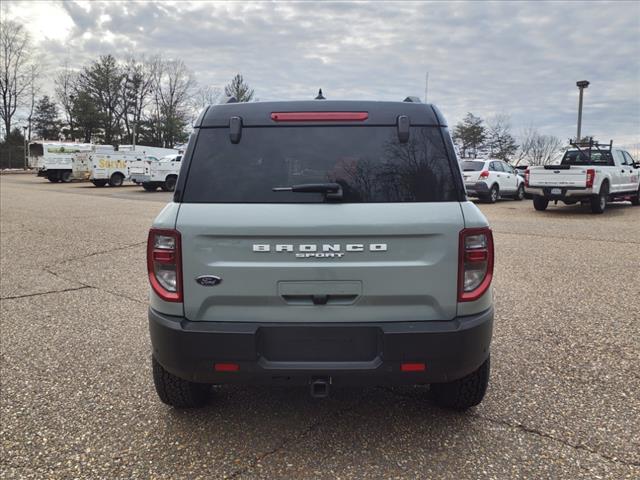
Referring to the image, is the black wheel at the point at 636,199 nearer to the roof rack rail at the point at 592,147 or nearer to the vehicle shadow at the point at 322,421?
the roof rack rail at the point at 592,147

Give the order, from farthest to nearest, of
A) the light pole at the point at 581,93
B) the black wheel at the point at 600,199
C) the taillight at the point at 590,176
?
1. the light pole at the point at 581,93
2. the black wheel at the point at 600,199
3. the taillight at the point at 590,176

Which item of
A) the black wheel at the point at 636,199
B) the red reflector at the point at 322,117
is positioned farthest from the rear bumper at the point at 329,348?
the black wheel at the point at 636,199

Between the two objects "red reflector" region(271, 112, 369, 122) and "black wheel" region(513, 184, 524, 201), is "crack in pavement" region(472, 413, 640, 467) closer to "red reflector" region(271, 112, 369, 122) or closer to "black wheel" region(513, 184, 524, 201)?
"red reflector" region(271, 112, 369, 122)

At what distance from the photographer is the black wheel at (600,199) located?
14734 mm

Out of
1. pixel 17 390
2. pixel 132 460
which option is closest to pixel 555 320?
pixel 132 460

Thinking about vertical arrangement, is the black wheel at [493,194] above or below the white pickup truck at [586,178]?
below

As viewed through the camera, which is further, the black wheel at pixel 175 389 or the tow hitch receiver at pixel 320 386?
the black wheel at pixel 175 389

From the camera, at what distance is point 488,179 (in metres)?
18.6

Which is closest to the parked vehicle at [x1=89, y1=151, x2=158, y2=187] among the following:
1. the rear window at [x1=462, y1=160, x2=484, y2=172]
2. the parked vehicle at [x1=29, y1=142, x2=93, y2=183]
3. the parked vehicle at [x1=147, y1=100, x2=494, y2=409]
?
the parked vehicle at [x1=29, y1=142, x2=93, y2=183]

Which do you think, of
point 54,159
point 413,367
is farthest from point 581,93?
point 54,159

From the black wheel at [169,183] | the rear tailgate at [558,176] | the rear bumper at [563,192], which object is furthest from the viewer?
the black wheel at [169,183]

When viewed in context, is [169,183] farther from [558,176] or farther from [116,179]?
[558,176]

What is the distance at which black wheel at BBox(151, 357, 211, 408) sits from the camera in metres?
2.98

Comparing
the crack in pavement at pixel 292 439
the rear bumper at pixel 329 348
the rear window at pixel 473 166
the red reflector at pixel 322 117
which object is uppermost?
the rear window at pixel 473 166
